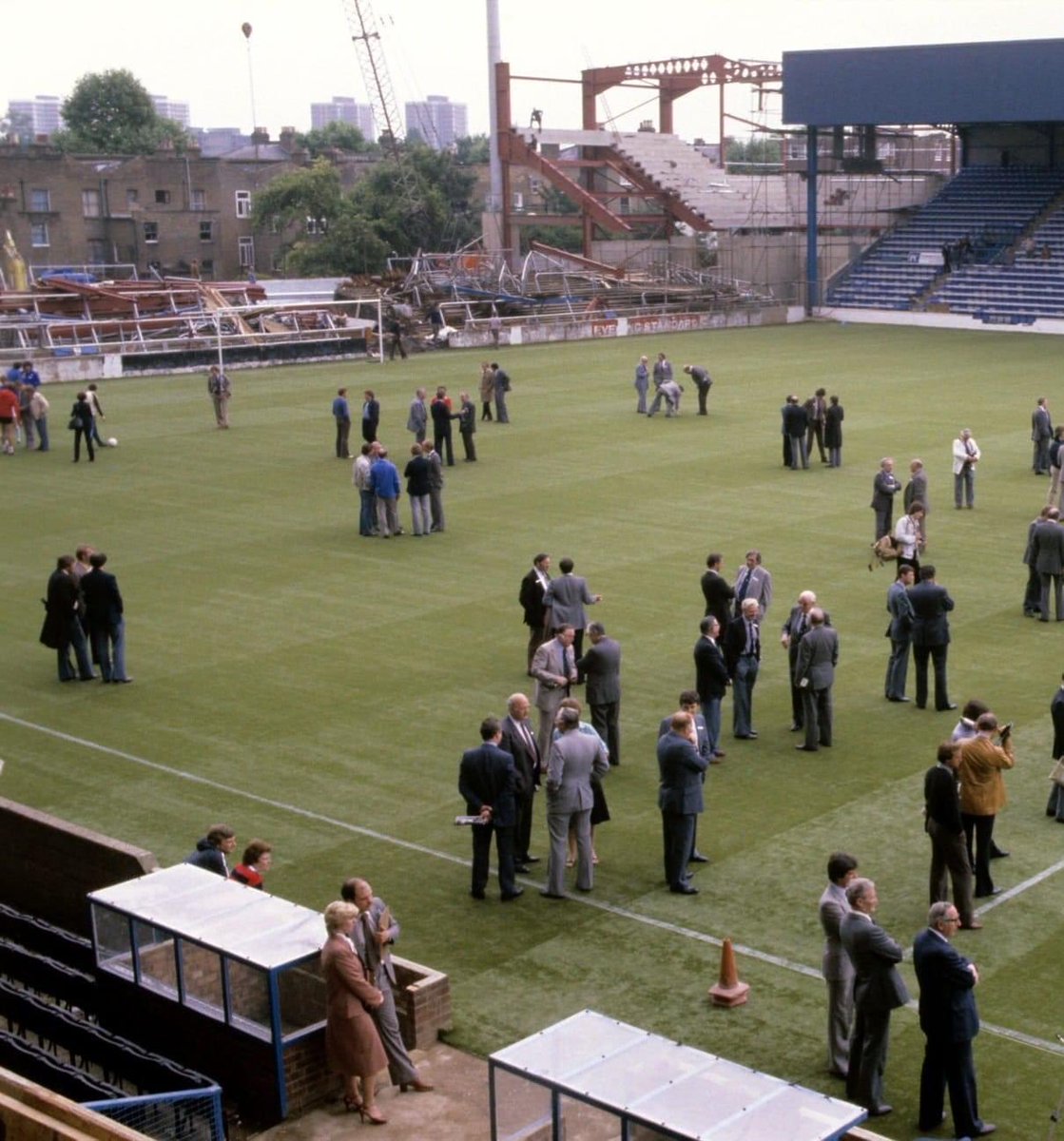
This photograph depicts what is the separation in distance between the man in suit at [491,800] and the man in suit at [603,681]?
92.3 inches

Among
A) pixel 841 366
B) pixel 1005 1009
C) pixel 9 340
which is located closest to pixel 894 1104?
pixel 1005 1009

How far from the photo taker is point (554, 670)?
14.5 m

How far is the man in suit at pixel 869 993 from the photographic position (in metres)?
9.40

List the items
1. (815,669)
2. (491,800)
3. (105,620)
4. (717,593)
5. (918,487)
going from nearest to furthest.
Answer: (491,800) < (815,669) < (717,593) < (105,620) < (918,487)

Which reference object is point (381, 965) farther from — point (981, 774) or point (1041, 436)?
point (1041, 436)

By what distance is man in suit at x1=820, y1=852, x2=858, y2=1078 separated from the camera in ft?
32.1

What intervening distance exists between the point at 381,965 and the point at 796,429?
21.0 meters

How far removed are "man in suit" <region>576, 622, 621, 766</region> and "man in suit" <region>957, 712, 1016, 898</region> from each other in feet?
10.9

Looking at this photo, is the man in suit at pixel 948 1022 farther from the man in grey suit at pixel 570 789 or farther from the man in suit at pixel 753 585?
the man in suit at pixel 753 585

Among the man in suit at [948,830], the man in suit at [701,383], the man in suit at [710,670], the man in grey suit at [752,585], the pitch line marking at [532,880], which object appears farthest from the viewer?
the man in suit at [701,383]

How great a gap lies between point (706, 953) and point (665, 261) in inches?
2412

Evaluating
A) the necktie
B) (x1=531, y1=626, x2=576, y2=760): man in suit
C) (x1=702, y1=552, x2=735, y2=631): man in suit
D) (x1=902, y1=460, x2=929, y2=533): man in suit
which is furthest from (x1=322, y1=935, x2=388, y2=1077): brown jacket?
(x1=902, y1=460, x2=929, y2=533): man in suit

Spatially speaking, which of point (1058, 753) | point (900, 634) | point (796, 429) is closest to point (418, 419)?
point (796, 429)

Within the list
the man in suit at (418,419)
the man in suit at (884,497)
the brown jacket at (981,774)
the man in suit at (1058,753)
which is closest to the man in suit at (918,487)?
the man in suit at (884,497)
